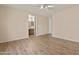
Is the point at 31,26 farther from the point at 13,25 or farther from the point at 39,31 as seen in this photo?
the point at 13,25

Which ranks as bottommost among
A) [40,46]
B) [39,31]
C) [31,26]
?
[40,46]

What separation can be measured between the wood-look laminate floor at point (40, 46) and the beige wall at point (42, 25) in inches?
5.1

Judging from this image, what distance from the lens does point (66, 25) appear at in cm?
254

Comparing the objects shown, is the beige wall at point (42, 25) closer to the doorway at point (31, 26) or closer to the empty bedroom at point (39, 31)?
the empty bedroom at point (39, 31)

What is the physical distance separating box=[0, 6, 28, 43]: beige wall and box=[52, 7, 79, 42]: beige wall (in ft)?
2.31

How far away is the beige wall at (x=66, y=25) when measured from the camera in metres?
2.37

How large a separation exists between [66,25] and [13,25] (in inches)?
47.9

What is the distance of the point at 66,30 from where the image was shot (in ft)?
8.08

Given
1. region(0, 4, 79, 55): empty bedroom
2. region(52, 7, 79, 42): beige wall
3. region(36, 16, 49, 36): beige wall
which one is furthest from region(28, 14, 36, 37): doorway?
region(52, 7, 79, 42): beige wall

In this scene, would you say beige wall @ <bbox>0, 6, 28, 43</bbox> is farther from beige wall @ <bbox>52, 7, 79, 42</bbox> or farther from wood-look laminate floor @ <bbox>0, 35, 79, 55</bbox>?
beige wall @ <bbox>52, 7, 79, 42</bbox>

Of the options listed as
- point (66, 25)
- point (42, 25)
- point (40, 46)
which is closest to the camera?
point (40, 46)

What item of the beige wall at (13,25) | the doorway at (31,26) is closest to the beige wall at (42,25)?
the doorway at (31,26)

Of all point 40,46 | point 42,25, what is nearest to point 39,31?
point 42,25
